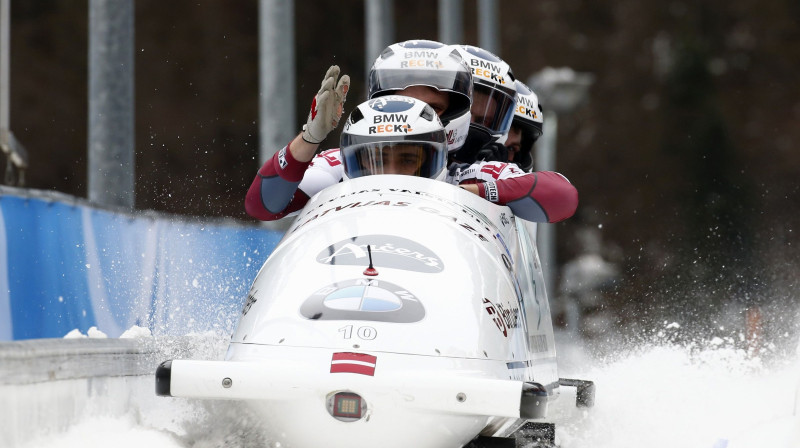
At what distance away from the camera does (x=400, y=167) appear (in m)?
5.92

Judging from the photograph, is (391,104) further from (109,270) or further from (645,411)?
(109,270)

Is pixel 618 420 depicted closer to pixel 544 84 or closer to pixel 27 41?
pixel 544 84

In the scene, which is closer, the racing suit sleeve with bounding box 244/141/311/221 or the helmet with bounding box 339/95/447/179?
the helmet with bounding box 339/95/447/179

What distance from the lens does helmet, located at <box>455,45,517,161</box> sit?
24.8 ft

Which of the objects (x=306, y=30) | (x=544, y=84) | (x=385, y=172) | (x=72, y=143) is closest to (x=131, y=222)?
(x=385, y=172)

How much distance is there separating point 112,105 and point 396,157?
346 cm

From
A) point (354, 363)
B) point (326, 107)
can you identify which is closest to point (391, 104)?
point (326, 107)

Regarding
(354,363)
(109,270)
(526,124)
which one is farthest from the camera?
(526,124)

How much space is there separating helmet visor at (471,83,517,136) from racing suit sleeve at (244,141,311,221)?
56.2 inches

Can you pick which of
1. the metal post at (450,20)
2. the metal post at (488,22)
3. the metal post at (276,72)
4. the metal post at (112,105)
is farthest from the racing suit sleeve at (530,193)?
the metal post at (488,22)

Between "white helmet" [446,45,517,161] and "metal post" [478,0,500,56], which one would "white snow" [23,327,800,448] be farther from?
"metal post" [478,0,500,56]

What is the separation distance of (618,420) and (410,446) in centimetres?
204

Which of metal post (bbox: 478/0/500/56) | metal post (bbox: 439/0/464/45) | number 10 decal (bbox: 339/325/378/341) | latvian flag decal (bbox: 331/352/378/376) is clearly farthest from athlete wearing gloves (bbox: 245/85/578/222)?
metal post (bbox: 478/0/500/56)

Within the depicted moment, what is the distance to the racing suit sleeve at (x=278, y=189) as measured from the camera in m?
6.31
